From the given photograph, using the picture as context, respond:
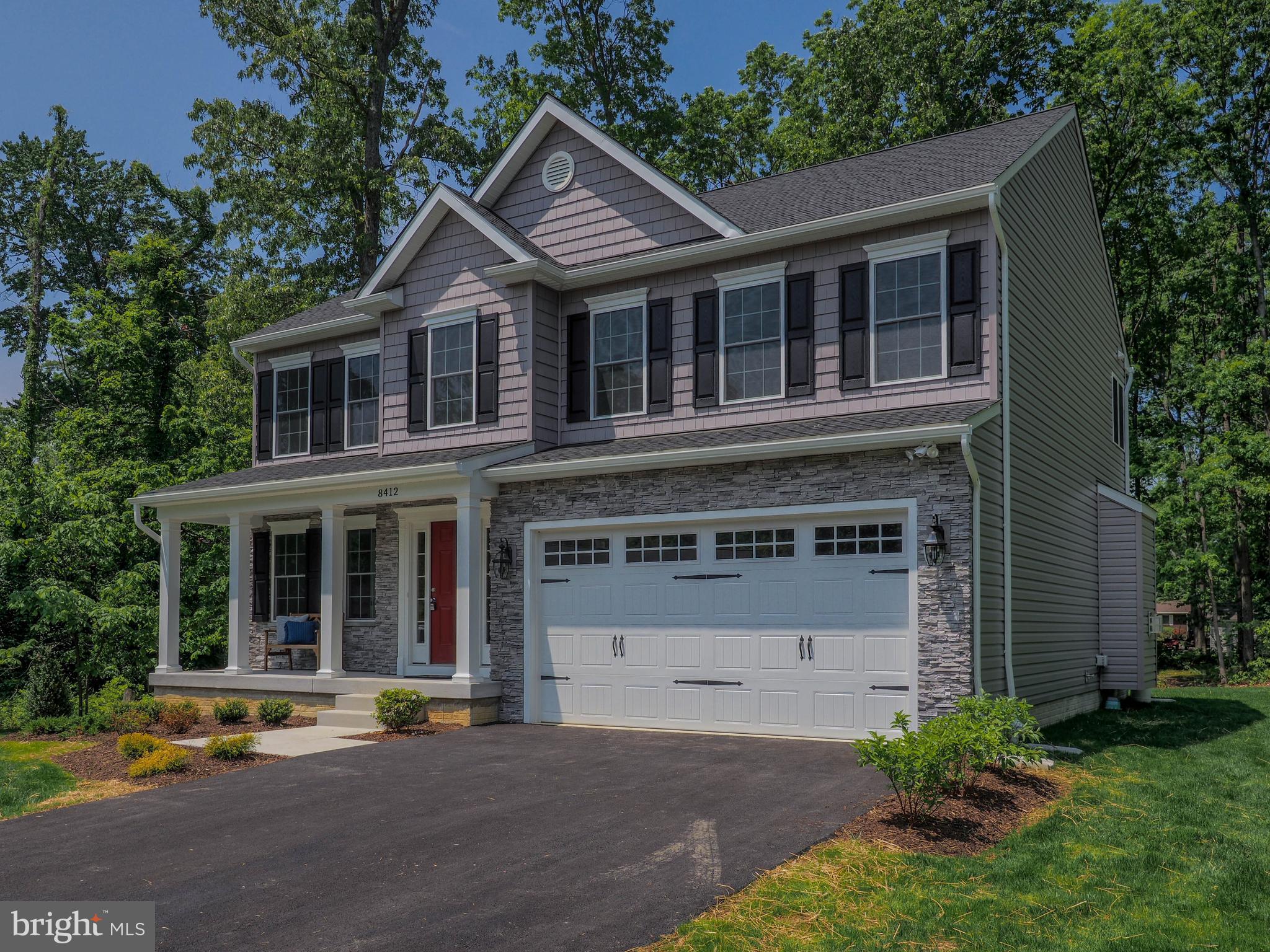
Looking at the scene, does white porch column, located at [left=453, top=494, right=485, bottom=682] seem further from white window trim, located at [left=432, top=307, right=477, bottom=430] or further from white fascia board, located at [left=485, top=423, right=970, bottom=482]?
white window trim, located at [left=432, top=307, right=477, bottom=430]

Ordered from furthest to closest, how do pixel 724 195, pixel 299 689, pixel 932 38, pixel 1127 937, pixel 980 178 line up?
pixel 932 38, pixel 724 195, pixel 299 689, pixel 980 178, pixel 1127 937

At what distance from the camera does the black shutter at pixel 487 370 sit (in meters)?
13.9

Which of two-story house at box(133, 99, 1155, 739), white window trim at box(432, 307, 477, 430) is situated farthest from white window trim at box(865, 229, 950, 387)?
white window trim at box(432, 307, 477, 430)

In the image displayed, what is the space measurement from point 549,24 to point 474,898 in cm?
2706

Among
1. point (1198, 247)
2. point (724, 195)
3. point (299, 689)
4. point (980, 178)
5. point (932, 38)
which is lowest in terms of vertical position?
point (299, 689)

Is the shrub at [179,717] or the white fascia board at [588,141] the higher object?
the white fascia board at [588,141]

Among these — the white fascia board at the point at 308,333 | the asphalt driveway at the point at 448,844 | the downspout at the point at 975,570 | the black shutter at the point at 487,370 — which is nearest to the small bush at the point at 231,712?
the asphalt driveway at the point at 448,844

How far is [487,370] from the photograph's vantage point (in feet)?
45.8

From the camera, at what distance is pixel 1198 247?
25516 mm

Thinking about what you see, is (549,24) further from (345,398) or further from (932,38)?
(345,398)

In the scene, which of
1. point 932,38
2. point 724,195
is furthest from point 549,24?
point 724,195

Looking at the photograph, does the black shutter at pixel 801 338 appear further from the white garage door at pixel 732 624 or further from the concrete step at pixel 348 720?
the concrete step at pixel 348 720

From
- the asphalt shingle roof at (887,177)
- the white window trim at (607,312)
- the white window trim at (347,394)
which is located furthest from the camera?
the white window trim at (347,394)

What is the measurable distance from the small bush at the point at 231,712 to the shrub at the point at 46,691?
273 centimetres
